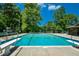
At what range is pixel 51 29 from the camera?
111 feet

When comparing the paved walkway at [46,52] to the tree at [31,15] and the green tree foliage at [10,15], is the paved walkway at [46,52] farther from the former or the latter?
the tree at [31,15]

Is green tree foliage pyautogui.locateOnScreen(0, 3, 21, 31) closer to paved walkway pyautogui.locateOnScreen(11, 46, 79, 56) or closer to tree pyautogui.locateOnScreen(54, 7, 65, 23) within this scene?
tree pyautogui.locateOnScreen(54, 7, 65, 23)

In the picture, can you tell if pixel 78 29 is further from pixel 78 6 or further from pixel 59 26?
pixel 59 26

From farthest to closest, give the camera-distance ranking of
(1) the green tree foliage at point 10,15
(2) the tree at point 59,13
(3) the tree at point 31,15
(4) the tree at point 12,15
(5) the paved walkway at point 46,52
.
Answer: (2) the tree at point 59,13, (3) the tree at point 31,15, (4) the tree at point 12,15, (1) the green tree foliage at point 10,15, (5) the paved walkway at point 46,52

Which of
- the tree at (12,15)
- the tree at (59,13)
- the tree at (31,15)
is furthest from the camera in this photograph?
the tree at (59,13)

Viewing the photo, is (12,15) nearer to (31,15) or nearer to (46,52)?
(31,15)

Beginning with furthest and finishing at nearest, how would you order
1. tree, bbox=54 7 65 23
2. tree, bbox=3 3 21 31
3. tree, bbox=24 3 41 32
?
tree, bbox=54 7 65 23 < tree, bbox=24 3 41 32 < tree, bbox=3 3 21 31

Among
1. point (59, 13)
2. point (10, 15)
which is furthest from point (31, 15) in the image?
point (59, 13)

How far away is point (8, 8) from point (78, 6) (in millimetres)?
6284

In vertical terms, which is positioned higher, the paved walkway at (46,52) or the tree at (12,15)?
the tree at (12,15)

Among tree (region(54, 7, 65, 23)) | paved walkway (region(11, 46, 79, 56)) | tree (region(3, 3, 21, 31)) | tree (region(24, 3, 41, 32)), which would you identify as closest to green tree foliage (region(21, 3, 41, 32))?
tree (region(24, 3, 41, 32))

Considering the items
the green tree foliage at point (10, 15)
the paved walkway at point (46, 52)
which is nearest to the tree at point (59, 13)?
the green tree foliage at point (10, 15)

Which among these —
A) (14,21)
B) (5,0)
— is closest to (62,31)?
(14,21)

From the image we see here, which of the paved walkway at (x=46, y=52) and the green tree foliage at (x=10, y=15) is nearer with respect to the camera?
the paved walkway at (x=46, y=52)
